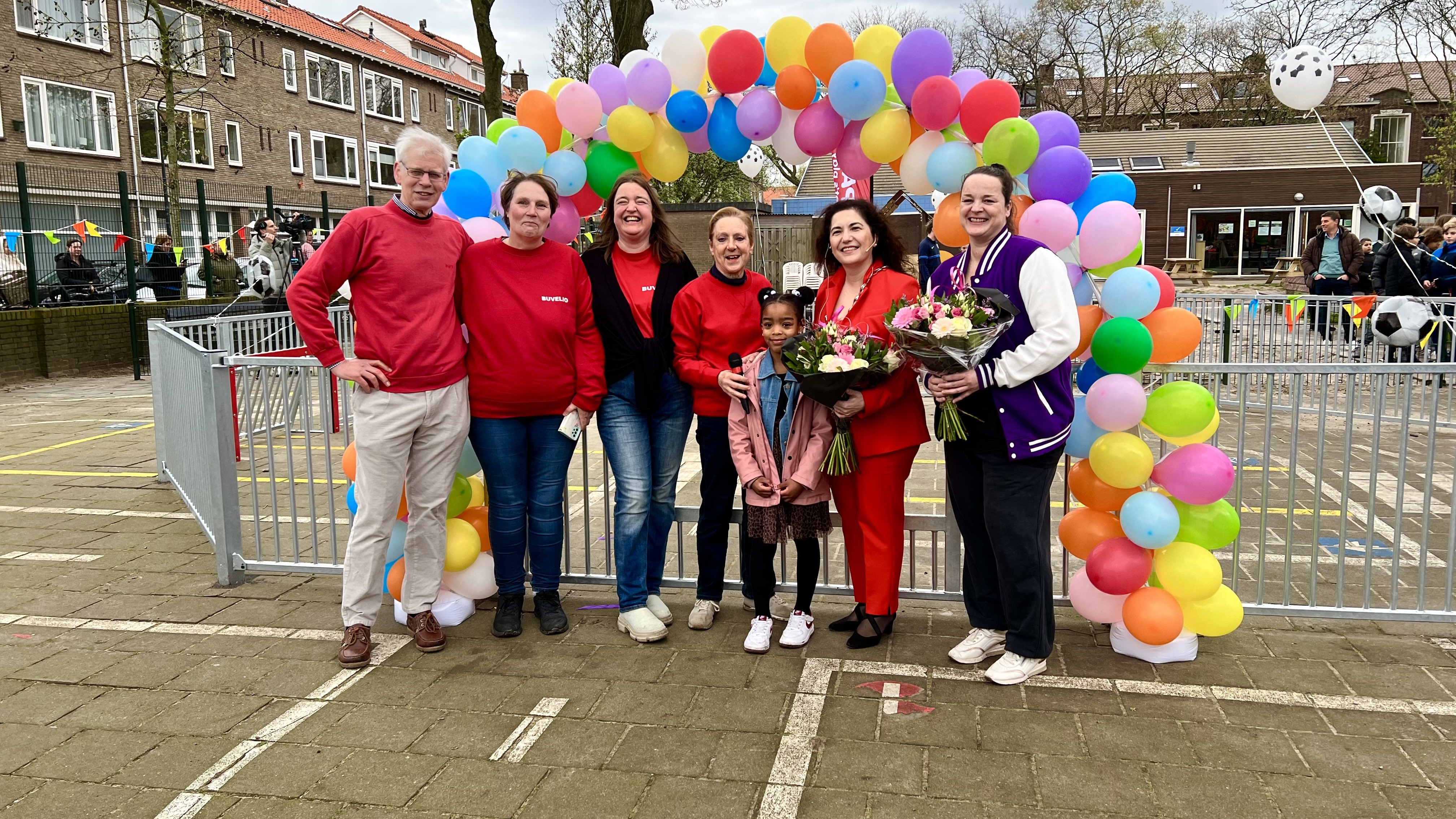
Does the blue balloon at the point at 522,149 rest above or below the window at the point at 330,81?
below

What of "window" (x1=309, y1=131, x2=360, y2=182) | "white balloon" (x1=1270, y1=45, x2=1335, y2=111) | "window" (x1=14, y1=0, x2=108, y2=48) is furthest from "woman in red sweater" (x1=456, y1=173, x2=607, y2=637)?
"window" (x1=309, y1=131, x2=360, y2=182)

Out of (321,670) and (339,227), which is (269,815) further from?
(339,227)

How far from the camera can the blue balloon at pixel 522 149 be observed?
15.6ft

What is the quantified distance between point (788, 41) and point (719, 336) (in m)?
1.54

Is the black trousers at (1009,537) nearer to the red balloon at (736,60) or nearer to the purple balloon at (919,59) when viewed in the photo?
the purple balloon at (919,59)

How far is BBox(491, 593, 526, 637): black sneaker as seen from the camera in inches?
177

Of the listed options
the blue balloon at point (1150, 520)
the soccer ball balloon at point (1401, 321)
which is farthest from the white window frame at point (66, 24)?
the blue balloon at point (1150, 520)

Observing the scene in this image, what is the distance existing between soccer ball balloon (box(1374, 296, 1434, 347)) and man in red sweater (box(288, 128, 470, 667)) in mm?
10673

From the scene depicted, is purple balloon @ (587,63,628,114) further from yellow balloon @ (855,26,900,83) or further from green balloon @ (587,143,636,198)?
yellow balloon @ (855,26,900,83)

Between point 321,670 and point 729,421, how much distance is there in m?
2.03

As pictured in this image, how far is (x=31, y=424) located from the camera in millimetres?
10914

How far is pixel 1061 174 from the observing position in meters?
4.11

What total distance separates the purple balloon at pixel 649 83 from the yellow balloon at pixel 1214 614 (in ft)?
10.9

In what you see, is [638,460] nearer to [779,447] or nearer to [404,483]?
[779,447]
